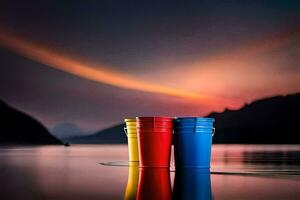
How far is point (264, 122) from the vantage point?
78.4 ft

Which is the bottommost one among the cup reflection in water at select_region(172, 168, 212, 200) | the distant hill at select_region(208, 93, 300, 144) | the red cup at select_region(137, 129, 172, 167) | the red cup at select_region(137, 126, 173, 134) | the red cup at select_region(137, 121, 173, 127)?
the cup reflection in water at select_region(172, 168, 212, 200)

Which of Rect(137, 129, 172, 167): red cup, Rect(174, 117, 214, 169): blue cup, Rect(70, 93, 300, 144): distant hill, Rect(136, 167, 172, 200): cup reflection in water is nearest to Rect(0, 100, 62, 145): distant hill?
Rect(70, 93, 300, 144): distant hill

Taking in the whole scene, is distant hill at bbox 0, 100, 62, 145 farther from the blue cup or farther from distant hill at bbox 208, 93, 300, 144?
the blue cup

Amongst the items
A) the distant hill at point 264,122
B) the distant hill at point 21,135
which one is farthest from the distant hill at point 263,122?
the distant hill at point 21,135

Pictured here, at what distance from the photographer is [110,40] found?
16938 mm

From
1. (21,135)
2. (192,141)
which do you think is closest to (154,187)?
(192,141)

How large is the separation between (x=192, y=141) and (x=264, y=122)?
1849 cm

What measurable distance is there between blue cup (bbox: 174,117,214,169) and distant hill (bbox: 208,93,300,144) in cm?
1150

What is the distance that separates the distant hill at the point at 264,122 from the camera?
18.4 meters

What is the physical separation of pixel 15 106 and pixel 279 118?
9769 mm

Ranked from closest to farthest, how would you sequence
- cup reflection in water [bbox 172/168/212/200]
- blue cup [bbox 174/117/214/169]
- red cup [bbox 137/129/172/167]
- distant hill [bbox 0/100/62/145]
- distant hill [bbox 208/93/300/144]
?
cup reflection in water [bbox 172/168/212/200] → blue cup [bbox 174/117/214/169] → red cup [bbox 137/129/172/167] → distant hill [bbox 208/93/300/144] → distant hill [bbox 0/100/62/145]

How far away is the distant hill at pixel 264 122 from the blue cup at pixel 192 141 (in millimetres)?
11495

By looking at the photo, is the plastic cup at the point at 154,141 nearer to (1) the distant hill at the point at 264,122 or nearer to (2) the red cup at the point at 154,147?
(2) the red cup at the point at 154,147

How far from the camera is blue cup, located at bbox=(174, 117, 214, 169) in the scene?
5844mm
